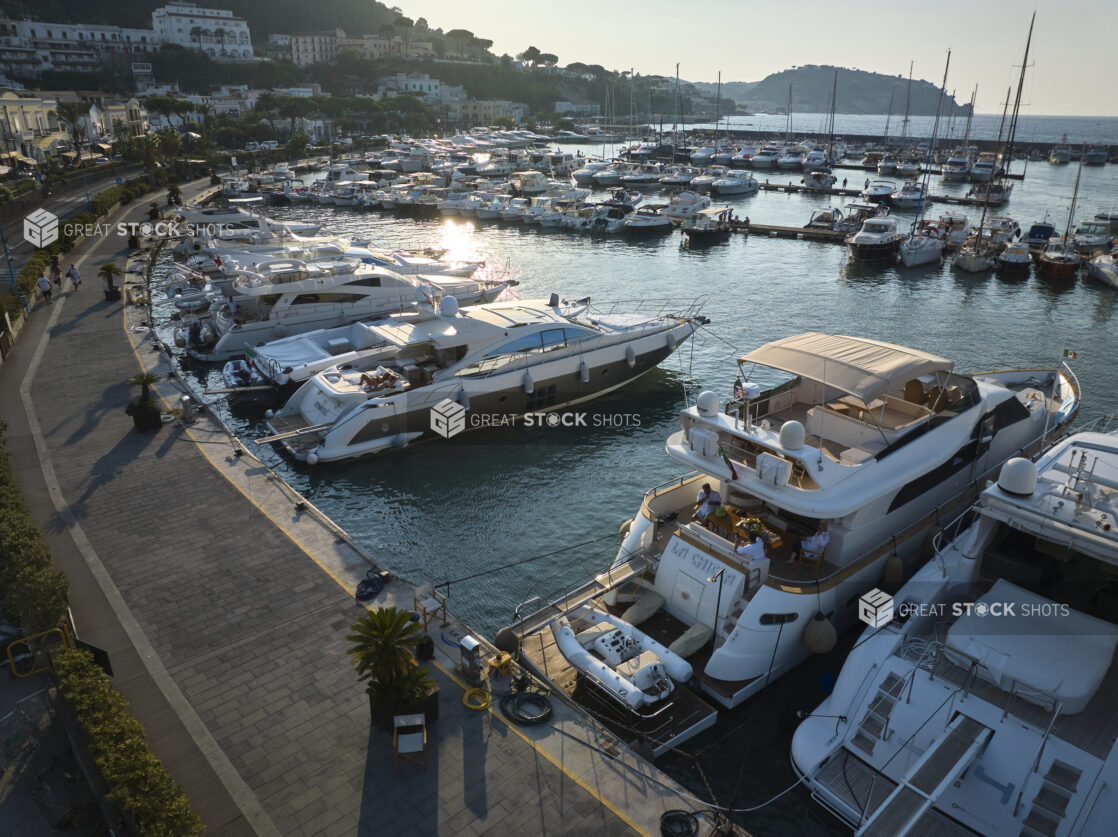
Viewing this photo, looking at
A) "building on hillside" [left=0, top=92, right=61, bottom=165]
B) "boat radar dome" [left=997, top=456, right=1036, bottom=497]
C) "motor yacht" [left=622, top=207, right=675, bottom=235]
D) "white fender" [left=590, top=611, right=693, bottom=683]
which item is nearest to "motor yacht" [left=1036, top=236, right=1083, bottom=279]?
"motor yacht" [left=622, top=207, right=675, bottom=235]

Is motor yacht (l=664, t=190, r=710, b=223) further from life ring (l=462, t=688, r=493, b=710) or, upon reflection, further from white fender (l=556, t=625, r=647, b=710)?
life ring (l=462, t=688, r=493, b=710)

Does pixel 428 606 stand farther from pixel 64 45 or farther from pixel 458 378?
pixel 64 45

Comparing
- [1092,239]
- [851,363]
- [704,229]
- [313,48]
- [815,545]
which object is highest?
[313,48]

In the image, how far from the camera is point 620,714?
10922 millimetres

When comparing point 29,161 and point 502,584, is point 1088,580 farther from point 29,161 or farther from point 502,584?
point 29,161

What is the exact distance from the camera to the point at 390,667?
9594mm

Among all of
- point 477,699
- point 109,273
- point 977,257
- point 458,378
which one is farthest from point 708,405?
point 977,257

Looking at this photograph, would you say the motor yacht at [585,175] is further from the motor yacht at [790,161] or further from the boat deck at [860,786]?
the boat deck at [860,786]

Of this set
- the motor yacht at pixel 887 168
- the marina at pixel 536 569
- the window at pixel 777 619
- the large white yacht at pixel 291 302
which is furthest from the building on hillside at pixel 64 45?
the window at pixel 777 619

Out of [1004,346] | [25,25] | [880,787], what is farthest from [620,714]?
[25,25]

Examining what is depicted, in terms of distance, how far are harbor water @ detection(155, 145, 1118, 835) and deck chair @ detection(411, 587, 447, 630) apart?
1683mm

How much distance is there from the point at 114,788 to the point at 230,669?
3.37m

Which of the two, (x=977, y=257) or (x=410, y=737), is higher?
(x=977, y=257)

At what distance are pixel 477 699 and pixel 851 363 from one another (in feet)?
30.8
